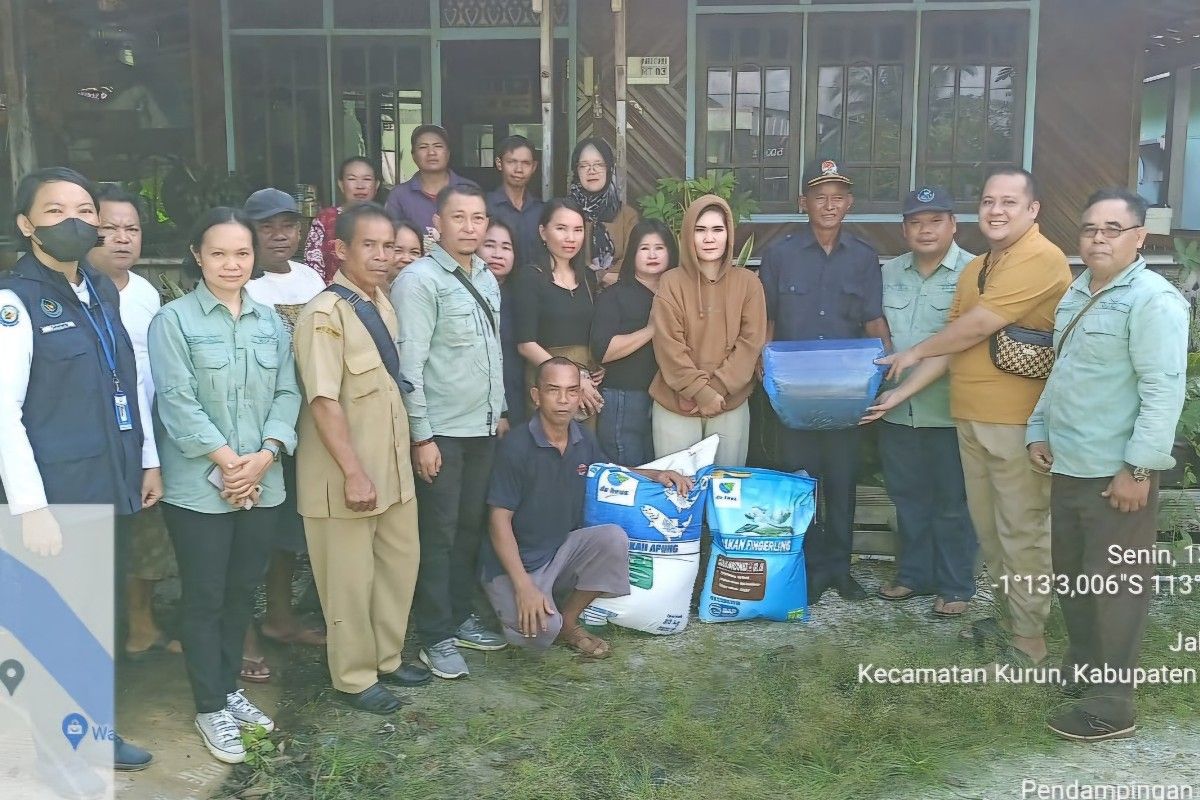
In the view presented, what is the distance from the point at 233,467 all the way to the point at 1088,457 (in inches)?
109

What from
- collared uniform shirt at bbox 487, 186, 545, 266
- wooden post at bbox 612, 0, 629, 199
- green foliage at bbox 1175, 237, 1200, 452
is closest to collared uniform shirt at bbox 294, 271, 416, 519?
collared uniform shirt at bbox 487, 186, 545, 266

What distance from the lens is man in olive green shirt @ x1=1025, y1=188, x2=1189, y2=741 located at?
3.29m

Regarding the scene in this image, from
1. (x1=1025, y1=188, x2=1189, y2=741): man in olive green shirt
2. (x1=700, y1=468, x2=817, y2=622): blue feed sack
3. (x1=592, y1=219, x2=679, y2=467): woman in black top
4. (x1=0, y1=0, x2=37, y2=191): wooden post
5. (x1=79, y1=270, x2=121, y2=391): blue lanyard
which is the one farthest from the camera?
(x1=0, y1=0, x2=37, y2=191): wooden post

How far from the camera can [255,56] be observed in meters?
8.20

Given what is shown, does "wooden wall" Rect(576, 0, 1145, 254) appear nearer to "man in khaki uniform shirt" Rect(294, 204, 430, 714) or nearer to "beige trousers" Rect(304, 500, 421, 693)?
"man in khaki uniform shirt" Rect(294, 204, 430, 714)

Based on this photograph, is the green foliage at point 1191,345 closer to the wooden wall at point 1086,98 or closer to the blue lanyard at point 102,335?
the wooden wall at point 1086,98

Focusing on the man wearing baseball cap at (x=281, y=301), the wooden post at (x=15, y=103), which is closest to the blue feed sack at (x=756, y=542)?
the man wearing baseball cap at (x=281, y=301)

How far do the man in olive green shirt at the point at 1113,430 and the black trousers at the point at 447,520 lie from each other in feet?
6.92

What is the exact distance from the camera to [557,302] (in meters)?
4.43

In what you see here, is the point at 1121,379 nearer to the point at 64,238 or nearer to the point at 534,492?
the point at 534,492

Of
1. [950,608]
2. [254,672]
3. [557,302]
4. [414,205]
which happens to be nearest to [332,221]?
[414,205]

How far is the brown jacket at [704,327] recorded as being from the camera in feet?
14.4

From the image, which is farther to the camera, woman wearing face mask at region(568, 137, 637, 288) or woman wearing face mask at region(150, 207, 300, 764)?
woman wearing face mask at region(568, 137, 637, 288)

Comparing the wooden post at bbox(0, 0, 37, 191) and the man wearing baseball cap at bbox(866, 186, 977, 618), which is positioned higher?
the wooden post at bbox(0, 0, 37, 191)
